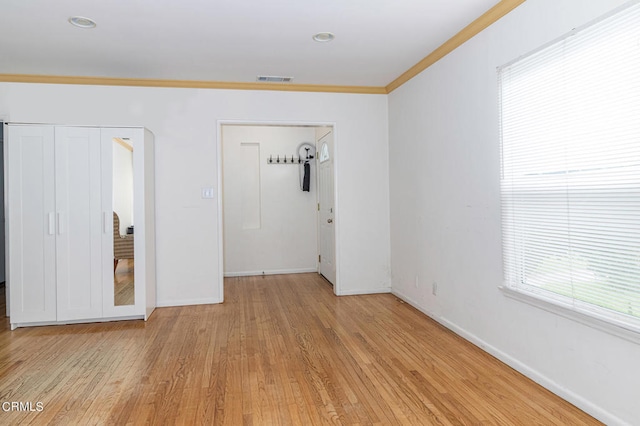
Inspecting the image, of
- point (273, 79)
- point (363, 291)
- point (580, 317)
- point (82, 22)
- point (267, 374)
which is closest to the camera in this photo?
point (580, 317)

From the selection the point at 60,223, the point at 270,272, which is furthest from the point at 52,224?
the point at 270,272

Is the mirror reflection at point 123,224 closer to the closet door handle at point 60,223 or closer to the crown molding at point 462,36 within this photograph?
the closet door handle at point 60,223

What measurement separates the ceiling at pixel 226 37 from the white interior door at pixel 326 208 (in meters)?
1.29

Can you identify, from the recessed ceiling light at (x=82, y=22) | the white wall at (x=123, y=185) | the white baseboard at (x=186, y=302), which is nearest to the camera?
the recessed ceiling light at (x=82, y=22)

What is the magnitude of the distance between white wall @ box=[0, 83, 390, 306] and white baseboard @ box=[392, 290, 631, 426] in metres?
1.60

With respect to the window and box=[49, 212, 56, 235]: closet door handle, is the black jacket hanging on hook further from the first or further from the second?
the window

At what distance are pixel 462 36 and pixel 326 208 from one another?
117 inches

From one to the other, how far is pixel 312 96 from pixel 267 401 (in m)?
3.51

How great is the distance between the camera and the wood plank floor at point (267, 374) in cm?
210

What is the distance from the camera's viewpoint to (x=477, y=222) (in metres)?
3.04

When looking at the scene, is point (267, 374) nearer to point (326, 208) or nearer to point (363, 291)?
point (363, 291)

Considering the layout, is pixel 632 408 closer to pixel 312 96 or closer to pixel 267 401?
pixel 267 401

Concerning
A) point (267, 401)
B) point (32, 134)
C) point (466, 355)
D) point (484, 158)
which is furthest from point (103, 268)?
point (484, 158)

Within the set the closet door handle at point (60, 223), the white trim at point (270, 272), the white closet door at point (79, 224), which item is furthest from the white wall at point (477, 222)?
the closet door handle at point (60, 223)
